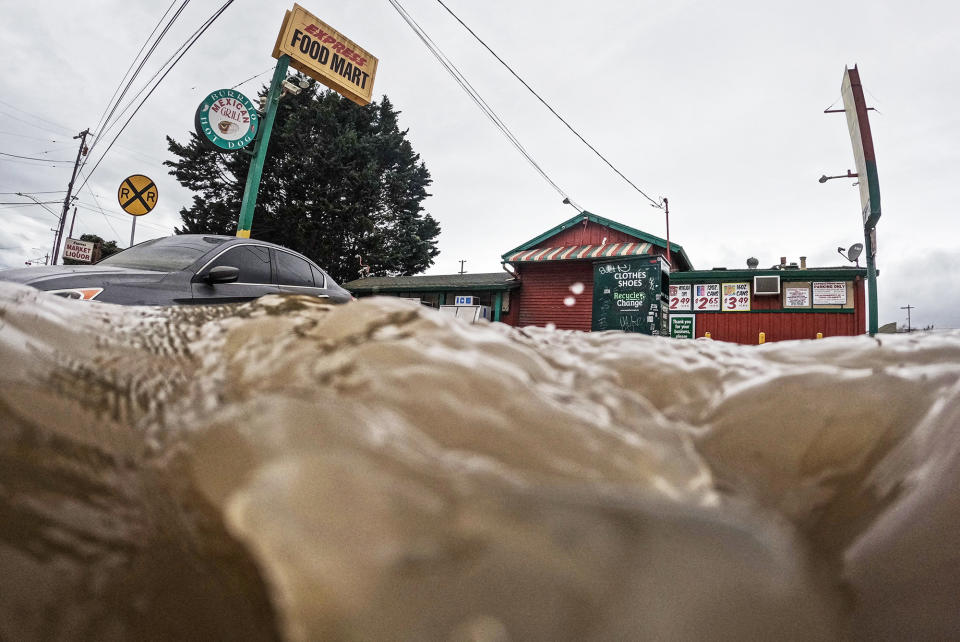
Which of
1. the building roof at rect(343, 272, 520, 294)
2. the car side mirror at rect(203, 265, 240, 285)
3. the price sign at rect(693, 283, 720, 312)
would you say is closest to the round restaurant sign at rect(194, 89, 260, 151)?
the car side mirror at rect(203, 265, 240, 285)

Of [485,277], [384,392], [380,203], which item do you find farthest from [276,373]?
[380,203]

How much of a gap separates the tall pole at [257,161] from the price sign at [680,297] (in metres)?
7.10

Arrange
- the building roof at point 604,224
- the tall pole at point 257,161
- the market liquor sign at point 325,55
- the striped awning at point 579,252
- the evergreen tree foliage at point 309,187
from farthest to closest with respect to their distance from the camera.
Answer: the evergreen tree foliage at point 309,187 < the building roof at point 604,224 < the striped awning at point 579,252 < the market liquor sign at point 325,55 < the tall pole at point 257,161

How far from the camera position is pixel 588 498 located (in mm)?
318

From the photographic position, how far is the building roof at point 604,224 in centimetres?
1001

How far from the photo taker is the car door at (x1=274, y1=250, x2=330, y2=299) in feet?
12.0

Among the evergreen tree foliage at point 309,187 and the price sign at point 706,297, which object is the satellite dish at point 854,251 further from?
the evergreen tree foliage at point 309,187

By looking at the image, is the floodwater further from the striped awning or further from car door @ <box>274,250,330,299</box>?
the striped awning

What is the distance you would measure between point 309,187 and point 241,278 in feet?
40.6

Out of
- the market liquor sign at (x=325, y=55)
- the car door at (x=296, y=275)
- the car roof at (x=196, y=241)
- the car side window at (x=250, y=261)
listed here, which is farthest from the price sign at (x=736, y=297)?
the market liquor sign at (x=325, y=55)

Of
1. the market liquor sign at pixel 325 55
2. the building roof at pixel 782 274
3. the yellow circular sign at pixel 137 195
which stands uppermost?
the market liquor sign at pixel 325 55

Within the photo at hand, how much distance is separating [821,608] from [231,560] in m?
0.39

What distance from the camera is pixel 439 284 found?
11320mm

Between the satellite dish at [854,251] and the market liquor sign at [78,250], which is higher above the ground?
the market liquor sign at [78,250]
